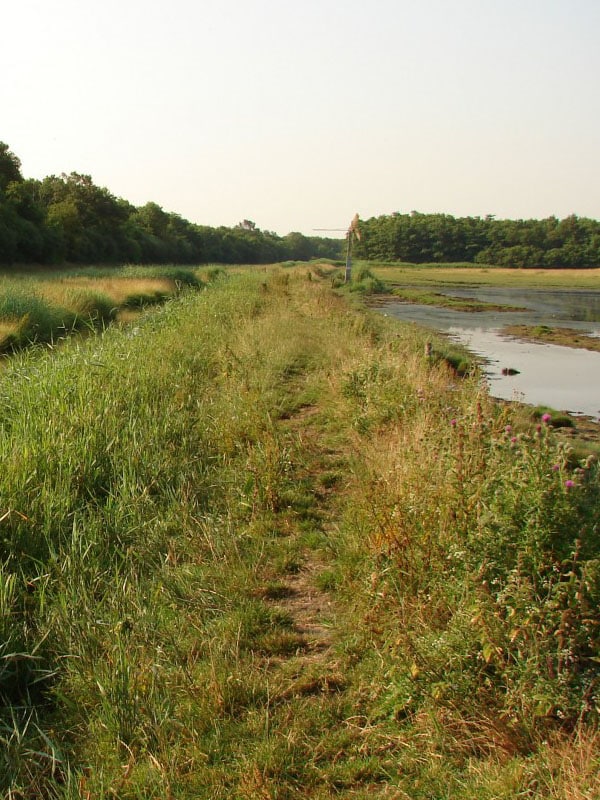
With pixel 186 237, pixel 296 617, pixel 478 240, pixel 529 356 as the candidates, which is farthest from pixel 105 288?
pixel 478 240

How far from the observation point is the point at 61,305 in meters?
18.1

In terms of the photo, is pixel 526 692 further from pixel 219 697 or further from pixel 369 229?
pixel 369 229

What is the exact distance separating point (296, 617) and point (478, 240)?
11619 centimetres

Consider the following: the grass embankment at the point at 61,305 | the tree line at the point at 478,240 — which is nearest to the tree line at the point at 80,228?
the grass embankment at the point at 61,305

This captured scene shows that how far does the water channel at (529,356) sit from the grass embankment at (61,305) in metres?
8.53

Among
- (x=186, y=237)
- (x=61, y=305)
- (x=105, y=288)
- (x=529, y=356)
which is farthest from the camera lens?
(x=186, y=237)

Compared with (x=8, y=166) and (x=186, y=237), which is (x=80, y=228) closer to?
(x=8, y=166)

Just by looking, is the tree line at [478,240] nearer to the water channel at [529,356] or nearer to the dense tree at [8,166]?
the water channel at [529,356]

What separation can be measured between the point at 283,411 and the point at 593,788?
22.1ft

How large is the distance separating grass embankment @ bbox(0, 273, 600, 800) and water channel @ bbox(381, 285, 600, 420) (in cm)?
280

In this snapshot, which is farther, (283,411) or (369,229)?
(369,229)

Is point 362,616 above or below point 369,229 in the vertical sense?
below

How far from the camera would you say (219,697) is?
3152 mm

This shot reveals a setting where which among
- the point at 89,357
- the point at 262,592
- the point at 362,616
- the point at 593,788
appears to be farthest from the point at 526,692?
the point at 89,357
